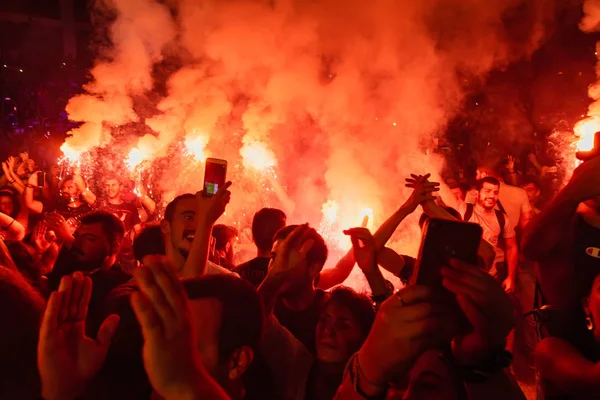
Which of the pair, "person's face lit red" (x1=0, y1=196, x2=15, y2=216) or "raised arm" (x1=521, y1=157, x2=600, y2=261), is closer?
"raised arm" (x1=521, y1=157, x2=600, y2=261)

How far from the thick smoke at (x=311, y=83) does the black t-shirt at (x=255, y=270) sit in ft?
11.4

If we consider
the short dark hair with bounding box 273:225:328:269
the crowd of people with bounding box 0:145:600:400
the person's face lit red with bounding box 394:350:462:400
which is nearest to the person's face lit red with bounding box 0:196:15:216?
the crowd of people with bounding box 0:145:600:400

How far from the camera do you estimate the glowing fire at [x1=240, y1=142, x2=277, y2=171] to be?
396 inches

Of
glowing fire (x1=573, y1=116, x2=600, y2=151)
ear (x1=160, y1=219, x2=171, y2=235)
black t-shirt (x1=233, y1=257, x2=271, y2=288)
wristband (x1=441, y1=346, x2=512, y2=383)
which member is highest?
glowing fire (x1=573, y1=116, x2=600, y2=151)

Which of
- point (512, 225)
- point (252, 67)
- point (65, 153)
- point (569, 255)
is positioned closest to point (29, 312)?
point (569, 255)

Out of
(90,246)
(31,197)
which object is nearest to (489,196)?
(90,246)

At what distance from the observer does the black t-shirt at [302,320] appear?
8.04ft

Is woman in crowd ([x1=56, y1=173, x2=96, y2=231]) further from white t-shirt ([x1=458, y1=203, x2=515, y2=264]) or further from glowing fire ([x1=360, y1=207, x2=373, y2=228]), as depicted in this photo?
white t-shirt ([x1=458, y1=203, x2=515, y2=264])

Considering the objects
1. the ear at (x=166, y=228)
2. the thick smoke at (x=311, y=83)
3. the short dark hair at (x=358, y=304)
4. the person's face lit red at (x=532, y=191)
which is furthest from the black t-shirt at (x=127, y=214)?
the person's face lit red at (x=532, y=191)

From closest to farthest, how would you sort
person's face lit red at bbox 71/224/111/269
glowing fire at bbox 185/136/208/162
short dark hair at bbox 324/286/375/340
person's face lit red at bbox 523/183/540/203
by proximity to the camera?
short dark hair at bbox 324/286/375/340 → person's face lit red at bbox 71/224/111/269 → person's face lit red at bbox 523/183/540/203 → glowing fire at bbox 185/136/208/162

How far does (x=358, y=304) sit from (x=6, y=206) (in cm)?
476

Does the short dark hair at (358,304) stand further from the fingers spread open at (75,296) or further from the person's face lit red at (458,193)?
the person's face lit red at (458,193)

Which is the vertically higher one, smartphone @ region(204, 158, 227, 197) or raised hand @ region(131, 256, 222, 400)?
smartphone @ region(204, 158, 227, 197)

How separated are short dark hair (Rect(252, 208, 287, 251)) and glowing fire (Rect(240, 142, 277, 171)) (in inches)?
255
